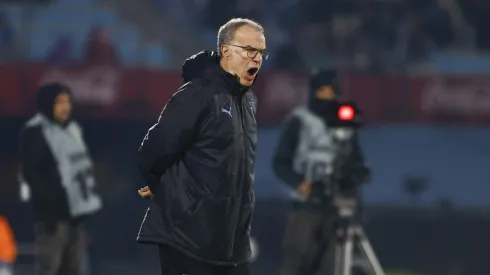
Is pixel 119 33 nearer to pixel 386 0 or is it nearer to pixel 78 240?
pixel 386 0

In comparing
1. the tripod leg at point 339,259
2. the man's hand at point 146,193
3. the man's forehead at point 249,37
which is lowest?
the tripod leg at point 339,259

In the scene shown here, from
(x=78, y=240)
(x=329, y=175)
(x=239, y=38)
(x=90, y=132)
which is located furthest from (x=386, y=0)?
(x=239, y=38)

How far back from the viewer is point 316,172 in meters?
10.3

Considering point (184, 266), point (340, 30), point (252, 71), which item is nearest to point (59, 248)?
point (184, 266)

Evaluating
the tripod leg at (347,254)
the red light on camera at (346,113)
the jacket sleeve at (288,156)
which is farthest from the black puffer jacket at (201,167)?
the jacket sleeve at (288,156)

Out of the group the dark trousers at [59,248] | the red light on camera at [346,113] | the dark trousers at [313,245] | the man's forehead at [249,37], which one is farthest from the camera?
the dark trousers at [313,245]

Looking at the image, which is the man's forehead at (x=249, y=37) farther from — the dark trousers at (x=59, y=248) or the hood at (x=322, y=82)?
the dark trousers at (x=59, y=248)

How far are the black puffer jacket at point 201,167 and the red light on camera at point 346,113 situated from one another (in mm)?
3988

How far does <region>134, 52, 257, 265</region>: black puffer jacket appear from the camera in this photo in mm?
5211

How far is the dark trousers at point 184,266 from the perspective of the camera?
524 cm

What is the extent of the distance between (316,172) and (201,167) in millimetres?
5159

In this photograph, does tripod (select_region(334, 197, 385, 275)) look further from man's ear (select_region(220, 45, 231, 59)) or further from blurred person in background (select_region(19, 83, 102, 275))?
man's ear (select_region(220, 45, 231, 59))

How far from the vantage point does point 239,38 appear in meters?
5.20

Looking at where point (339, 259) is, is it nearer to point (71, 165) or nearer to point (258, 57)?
point (71, 165)
